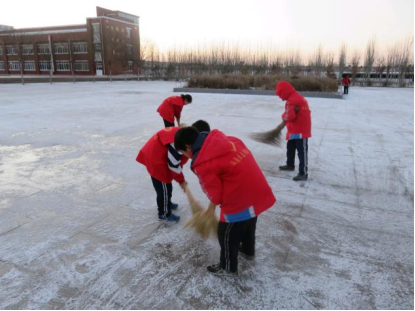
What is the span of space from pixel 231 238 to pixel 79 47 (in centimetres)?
6251

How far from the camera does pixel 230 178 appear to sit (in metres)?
2.10

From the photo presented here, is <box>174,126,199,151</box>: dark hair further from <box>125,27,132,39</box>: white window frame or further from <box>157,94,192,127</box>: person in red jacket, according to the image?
<box>125,27,132,39</box>: white window frame

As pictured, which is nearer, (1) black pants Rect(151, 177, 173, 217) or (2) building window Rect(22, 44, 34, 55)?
(1) black pants Rect(151, 177, 173, 217)

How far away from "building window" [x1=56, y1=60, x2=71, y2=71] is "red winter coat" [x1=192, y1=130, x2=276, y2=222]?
2489 inches

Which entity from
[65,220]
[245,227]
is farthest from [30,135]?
[245,227]

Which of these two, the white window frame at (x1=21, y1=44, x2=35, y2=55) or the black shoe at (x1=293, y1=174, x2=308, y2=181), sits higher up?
the white window frame at (x1=21, y1=44, x2=35, y2=55)

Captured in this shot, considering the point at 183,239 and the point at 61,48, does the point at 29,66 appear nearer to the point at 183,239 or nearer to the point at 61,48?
the point at 61,48

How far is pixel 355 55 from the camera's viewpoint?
3981 centimetres

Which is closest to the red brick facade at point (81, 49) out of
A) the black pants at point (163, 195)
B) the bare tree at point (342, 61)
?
the bare tree at point (342, 61)

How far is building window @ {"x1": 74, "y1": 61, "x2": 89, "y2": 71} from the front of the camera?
57047mm

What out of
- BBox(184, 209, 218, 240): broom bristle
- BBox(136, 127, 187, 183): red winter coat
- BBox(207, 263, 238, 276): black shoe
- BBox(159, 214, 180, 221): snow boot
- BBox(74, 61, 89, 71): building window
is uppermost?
BBox(74, 61, 89, 71): building window

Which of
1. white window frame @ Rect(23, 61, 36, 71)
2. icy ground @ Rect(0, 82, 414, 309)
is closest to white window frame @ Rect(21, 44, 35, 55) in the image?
white window frame @ Rect(23, 61, 36, 71)

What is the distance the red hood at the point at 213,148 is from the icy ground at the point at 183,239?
3.15 feet

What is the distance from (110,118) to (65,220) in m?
6.57
